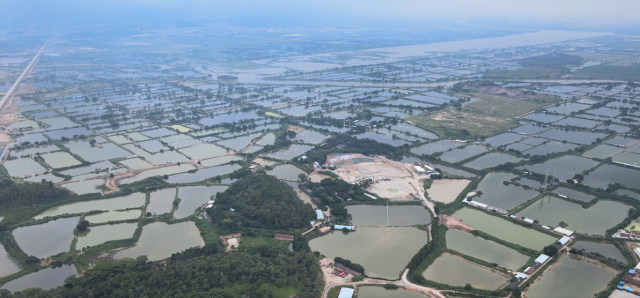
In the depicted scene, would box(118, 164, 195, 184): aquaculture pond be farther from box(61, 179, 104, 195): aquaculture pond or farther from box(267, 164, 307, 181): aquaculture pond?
box(267, 164, 307, 181): aquaculture pond

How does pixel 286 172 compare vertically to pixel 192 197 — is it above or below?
above

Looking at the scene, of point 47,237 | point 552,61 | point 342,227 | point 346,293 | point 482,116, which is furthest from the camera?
point 552,61

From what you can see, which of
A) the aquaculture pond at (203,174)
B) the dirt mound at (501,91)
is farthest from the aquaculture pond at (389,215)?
the dirt mound at (501,91)

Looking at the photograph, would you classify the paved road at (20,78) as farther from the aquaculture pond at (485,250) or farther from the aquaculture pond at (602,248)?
the aquaculture pond at (602,248)

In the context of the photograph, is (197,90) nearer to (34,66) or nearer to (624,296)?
(34,66)

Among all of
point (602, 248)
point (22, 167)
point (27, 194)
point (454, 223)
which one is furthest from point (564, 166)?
point (22, 167)

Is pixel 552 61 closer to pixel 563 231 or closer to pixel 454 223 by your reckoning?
pixel 563 231
